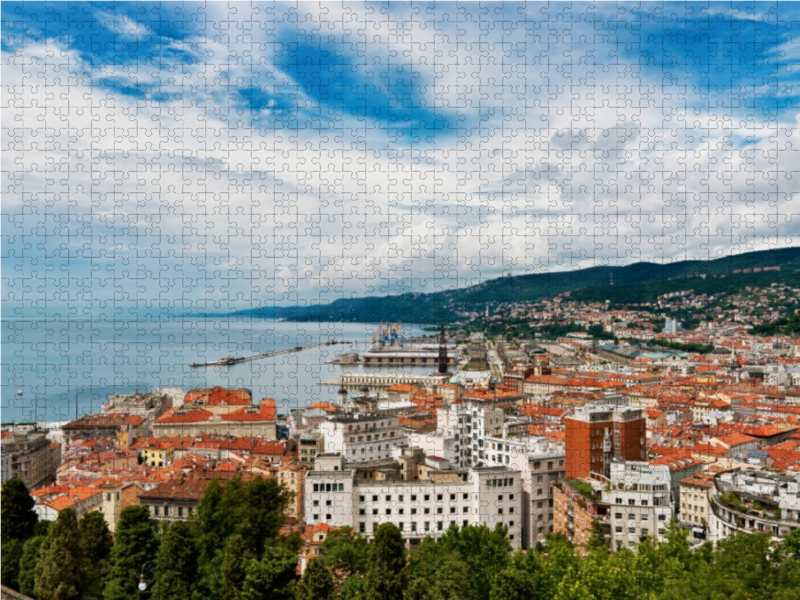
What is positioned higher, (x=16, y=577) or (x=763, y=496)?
(x=763, y=496)

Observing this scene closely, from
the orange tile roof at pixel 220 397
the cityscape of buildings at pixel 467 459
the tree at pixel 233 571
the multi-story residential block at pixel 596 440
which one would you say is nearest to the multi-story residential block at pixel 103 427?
the cityscape of buildings at pixel 467 459

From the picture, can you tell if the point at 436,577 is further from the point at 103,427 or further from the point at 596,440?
the point at 103,427

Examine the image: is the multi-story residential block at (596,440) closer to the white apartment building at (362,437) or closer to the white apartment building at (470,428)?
the white apartment building at (470,428)

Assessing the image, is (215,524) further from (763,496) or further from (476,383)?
(476,383)

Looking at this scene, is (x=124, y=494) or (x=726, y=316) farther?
(x=726, y=316)

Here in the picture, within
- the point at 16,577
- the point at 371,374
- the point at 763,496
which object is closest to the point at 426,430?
the point at 763,496

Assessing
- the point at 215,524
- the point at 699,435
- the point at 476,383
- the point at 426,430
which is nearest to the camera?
the point at 215,524

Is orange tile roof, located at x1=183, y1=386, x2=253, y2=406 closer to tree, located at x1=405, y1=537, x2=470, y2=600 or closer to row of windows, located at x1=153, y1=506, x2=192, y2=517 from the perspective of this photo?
row of windows, located at x1=153, y1=506, x2=192, y2=517

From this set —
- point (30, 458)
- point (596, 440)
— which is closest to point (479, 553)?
point (596, 440)
